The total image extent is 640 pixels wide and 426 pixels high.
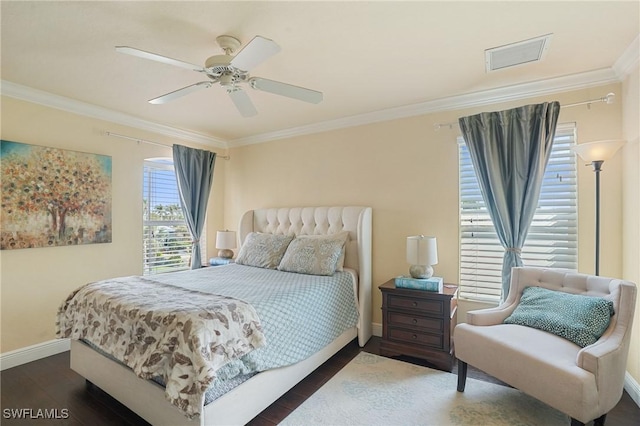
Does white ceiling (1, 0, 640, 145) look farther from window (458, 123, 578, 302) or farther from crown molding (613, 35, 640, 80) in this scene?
window (458, 123, 578, 302)

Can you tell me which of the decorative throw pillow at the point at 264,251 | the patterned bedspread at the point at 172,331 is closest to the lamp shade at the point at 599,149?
the patterned bedspread at the point at 172,331

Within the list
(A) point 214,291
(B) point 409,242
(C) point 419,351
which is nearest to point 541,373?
Answer: (C) point 419,351

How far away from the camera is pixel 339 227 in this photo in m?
3.59

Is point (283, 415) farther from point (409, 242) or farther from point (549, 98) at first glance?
point (549, 98)

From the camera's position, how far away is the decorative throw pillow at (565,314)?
192cm

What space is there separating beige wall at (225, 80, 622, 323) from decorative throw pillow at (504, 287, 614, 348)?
2.31 ft

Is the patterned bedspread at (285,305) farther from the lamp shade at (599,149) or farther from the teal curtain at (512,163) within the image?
the lamp shade at (599,149)

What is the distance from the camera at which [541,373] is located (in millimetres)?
1740

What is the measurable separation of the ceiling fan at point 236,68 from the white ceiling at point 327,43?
8.8 inches

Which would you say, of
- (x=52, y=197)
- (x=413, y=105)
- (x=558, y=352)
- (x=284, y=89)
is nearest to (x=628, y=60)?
(x=413, y=105)

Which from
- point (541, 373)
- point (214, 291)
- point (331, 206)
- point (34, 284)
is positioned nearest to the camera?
point (541, 373)

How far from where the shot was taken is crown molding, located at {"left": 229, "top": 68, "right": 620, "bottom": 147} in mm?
2553

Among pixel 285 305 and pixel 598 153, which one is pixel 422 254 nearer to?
pixel 285 305

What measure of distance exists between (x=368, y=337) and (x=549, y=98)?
9.64 ft
